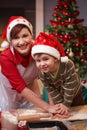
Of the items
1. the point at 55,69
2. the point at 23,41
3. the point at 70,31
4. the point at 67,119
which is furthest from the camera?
the point at 70,31

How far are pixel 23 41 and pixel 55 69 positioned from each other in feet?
0.93

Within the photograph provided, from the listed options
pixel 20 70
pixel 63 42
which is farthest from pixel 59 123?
pixel 63 42

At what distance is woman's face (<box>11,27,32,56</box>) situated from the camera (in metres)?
1.59

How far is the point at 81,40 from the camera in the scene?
3344 mm

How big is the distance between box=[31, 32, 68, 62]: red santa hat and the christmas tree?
1800 mm

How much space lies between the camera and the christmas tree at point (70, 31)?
10.7 ft

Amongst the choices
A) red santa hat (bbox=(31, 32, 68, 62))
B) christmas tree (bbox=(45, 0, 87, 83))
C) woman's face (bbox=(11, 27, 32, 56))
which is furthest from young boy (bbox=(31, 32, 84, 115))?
christmas tree (bbox=(45, 0, 87, 83))

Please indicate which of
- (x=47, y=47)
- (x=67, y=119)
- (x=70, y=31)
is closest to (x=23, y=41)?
(x=47, y=47)

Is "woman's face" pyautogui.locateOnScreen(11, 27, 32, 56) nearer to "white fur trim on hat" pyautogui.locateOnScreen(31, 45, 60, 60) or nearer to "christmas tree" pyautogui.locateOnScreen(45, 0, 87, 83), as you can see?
"white fur trim on hat" pyautogui.locateOnScreen(31, 45, 60, 60)

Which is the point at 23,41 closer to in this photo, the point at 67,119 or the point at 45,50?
the point at 45,50

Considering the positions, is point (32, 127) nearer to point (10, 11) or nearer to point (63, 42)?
point (63, 42)

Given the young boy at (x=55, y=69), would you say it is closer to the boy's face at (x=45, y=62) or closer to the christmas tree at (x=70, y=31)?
the boy's face at (x=45, y=62)

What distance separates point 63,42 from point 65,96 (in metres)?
1.83

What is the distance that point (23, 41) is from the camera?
1.58m
